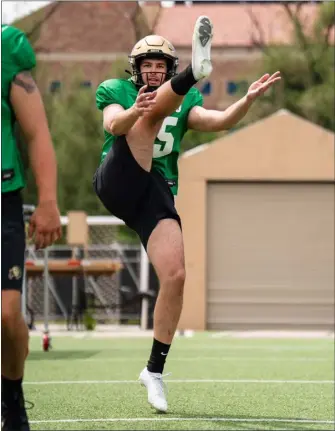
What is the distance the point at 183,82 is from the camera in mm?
5906

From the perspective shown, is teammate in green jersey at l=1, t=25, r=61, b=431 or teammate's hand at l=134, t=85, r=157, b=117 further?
teammate's hand at l=134, t=85, r=157, b=117

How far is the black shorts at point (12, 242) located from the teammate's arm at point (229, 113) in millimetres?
1720

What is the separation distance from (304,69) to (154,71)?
32.5m

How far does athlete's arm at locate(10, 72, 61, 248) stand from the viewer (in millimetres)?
4895

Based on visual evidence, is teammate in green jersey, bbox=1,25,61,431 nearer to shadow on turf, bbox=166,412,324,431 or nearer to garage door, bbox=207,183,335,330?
shadow on turf, bbox=166,412,324,431

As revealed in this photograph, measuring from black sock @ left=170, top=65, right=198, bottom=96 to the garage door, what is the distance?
18059mm

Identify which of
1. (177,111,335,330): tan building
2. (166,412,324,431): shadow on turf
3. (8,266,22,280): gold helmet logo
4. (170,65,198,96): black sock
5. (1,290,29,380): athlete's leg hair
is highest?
(170,65,198,96): black sock

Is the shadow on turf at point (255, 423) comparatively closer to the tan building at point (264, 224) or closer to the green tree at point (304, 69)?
the tan building at point (264, 224)

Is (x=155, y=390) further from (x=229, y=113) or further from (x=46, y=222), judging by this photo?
(x=46, y=222)

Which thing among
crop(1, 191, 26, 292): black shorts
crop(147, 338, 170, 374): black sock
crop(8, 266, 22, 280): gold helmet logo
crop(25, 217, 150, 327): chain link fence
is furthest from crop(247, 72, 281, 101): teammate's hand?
crop(25, 217, 150, 327): chain link fence

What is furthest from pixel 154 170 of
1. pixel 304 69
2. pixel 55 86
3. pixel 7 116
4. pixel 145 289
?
pixel 55 86

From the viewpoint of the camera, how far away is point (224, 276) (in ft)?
78.8

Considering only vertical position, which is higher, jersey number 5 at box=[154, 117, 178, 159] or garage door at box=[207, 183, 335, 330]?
jersey number 5 at box=[154, 117, 178, 159]

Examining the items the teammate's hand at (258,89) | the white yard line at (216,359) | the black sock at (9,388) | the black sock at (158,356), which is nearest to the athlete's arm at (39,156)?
the black sock at (9,388)
